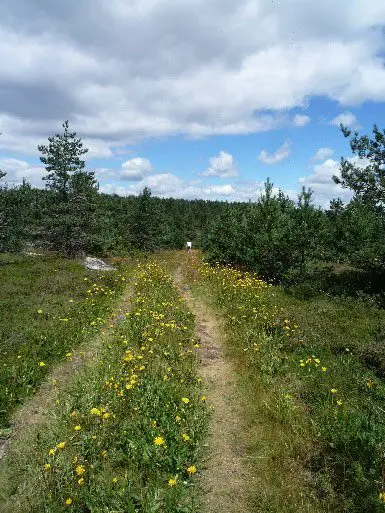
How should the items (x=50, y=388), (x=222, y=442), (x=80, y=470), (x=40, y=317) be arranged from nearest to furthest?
(x=80, y=470), (x=222, y=442), (x=50, y=388), (x=40, y=317)

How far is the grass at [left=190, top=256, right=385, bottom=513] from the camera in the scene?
16.3 ft

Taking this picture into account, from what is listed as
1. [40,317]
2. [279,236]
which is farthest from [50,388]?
[279,236]

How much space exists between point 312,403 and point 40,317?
897 centimetres

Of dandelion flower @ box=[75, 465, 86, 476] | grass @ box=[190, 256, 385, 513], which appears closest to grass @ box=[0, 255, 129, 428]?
dandelion flower @ box=[75, 465, 86, 476]

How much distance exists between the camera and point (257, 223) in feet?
72.6

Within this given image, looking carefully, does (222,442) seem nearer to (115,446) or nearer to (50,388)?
(115,446)

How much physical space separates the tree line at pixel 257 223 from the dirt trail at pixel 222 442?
10.3 meters

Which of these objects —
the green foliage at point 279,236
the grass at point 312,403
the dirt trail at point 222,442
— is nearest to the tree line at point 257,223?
the green foliage at point 279,236

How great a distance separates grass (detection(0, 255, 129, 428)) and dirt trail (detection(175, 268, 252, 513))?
12.2ft

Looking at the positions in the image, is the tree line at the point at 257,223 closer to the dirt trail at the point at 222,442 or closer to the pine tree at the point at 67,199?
the pine tree at the point at 67,199

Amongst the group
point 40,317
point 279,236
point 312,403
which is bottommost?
point 312,403

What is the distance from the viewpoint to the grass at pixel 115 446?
4828mm

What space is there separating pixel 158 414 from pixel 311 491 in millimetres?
2760

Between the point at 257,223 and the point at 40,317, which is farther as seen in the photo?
Result: the point at 257,223
